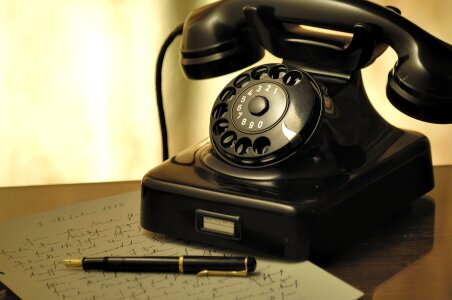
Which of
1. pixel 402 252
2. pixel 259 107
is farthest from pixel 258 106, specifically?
pixel 402 252

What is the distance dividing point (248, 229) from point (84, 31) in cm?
62

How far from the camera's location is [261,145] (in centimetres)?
88

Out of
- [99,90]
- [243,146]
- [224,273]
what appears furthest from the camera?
[99,90]

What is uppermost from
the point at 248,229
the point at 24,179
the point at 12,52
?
the point at 12,52

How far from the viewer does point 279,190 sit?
83cm

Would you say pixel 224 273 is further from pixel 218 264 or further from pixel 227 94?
pixel 227 94

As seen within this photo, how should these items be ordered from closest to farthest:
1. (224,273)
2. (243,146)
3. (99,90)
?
(224,273) → (243,146) → (99,90)

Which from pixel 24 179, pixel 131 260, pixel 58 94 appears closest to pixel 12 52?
pixel 58 94

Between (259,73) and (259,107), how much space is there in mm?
71

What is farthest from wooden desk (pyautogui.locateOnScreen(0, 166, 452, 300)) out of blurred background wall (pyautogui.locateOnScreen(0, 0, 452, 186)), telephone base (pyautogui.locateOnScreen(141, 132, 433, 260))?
blurred background wall (pyautogui.locateOnScreen(0, 0, 452, 186))

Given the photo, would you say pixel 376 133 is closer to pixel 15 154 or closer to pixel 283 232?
pixel 283 232

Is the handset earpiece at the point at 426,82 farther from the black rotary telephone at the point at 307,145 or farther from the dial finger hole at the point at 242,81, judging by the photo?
the dial finger hole at the point at 242,81

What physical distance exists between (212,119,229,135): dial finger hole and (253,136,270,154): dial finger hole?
6 centimetres

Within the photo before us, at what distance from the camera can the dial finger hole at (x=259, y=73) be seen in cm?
95
